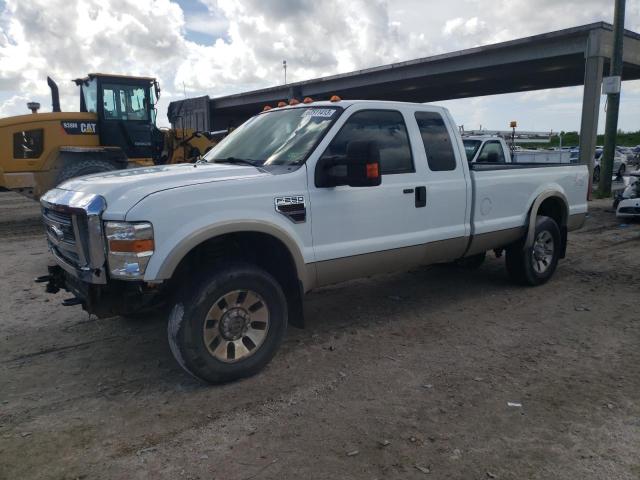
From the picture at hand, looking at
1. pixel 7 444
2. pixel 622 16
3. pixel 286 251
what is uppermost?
pixel 622 16

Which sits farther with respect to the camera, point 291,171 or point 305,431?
point 291,171

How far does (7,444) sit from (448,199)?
13.4 ft

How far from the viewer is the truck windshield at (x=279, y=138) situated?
438 cm

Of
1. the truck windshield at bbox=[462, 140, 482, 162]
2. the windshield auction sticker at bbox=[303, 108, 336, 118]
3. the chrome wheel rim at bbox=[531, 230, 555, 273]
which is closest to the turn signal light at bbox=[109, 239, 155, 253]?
the windshield auction sticker at bbox=[303, 108, 336, 118]

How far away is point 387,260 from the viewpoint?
4.77 meters

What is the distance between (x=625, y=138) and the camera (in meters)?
69.6

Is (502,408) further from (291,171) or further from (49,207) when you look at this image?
(49,207)

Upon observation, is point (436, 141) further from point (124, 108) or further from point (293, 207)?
point (124, 108)

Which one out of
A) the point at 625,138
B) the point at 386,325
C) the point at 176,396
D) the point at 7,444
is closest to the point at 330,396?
the point at 176,396

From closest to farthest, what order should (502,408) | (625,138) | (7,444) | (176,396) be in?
(7,444) → (502,408) → (176,396) → (625,138)

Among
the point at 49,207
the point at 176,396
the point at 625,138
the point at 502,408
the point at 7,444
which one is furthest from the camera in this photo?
the point at 625,138

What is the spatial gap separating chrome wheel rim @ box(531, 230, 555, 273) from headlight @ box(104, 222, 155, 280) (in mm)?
4606

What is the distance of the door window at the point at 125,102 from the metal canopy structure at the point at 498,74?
1.43 metres

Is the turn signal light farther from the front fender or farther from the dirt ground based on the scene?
the dirt ground
